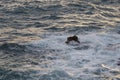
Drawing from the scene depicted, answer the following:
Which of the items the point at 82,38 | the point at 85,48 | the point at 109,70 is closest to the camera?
the point at 109,70

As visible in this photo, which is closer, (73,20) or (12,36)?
(12,36)

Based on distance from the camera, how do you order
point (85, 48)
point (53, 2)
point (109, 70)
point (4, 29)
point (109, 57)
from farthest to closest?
1. point (53, 2)
2. point (4, 29)
3. point (85, 48)
4. point (109, 57)
5. point (109, 70)

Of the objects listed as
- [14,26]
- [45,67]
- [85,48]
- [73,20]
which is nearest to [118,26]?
[73,20]

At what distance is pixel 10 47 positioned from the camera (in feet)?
39.1

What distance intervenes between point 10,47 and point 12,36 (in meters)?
1.44

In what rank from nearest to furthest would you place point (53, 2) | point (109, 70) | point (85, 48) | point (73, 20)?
point (109, 70) < point (85, 48) < point (73, 20) < point (53, 2)

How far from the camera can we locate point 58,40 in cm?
1270

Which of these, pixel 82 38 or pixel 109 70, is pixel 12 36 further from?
pixel 109 70

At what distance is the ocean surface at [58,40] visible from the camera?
32.2ft

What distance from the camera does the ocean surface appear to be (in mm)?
9820

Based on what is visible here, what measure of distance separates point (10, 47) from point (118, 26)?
559 centimetres

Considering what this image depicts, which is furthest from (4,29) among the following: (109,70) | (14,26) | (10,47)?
(109,70)

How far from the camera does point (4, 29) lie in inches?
559

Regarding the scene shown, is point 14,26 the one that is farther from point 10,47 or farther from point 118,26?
point 118,26
